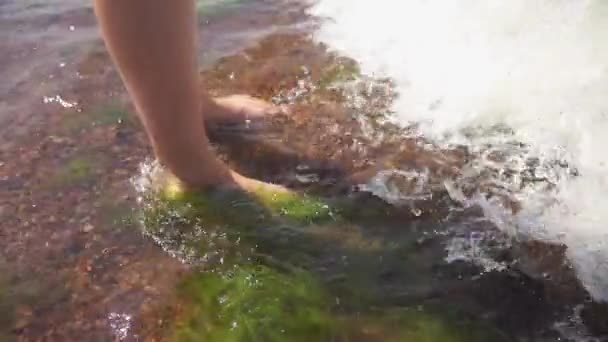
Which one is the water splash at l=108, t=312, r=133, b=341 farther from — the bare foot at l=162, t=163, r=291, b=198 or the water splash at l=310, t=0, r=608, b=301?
the water splash at l=310, t=0, r=608, b=301

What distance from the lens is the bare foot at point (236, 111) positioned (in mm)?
2537

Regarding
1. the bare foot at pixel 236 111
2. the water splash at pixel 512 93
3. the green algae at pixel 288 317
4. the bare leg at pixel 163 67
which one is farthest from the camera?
the bare foot at pixel 236 111

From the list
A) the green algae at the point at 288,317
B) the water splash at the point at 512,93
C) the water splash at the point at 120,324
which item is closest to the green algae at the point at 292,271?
the green algae at the point at 288,317

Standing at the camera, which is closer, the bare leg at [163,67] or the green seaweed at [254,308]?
the bare leg at [163,67]

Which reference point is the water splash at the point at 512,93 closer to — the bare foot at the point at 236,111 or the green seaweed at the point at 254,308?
the bare foot at the point at 236,111

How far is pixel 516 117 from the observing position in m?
2.52

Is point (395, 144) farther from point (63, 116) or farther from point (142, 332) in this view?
point (63, 116)

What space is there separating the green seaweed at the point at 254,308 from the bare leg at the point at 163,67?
38 cm

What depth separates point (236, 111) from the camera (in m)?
2.57

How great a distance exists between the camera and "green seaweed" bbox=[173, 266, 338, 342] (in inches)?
71.2

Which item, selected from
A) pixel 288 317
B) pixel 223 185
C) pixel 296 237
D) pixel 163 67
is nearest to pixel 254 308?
pixel 288 317

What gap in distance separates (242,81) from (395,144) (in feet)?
2.62

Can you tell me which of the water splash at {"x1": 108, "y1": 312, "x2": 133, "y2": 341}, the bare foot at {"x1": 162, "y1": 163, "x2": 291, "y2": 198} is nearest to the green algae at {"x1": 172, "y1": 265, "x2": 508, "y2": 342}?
the water splash at {"x1": 108, "y1": 312, "x2": 133, "y2": 341}

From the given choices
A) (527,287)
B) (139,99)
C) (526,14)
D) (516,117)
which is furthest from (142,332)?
(526,14)
